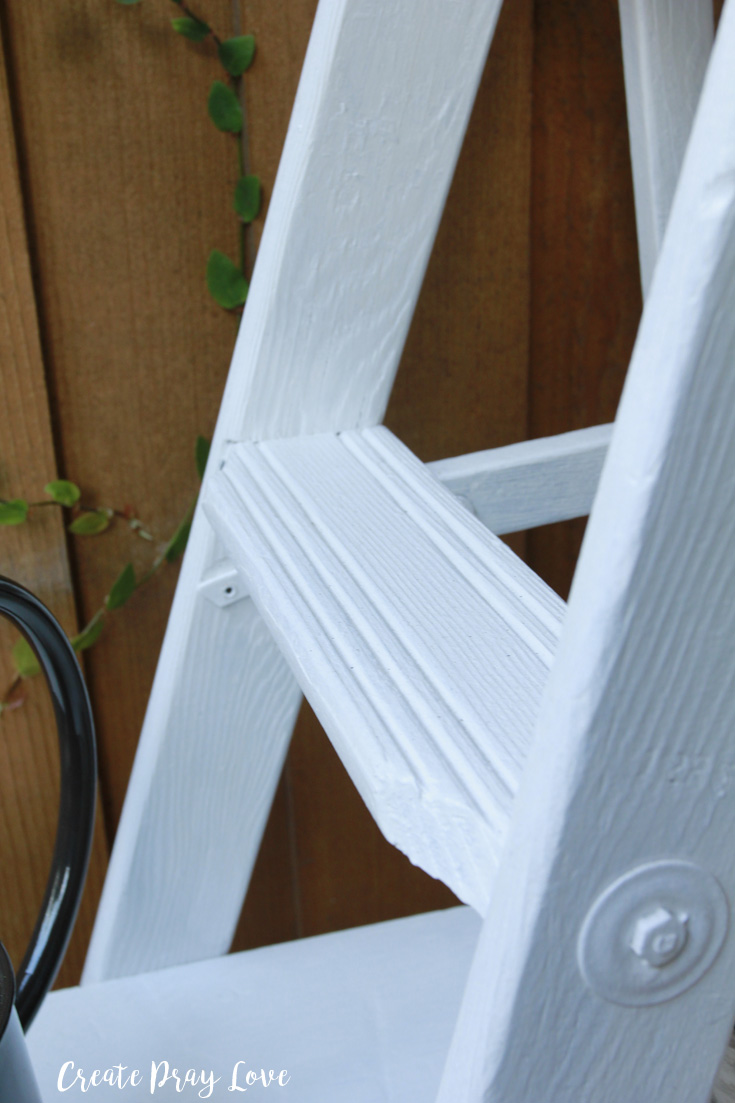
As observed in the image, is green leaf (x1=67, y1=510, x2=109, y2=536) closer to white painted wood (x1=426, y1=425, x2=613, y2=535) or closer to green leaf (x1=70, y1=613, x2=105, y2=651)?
green leaf (x1=70, y1=613, x2=105, y2=651)

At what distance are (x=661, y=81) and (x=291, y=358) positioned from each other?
0.90 ft

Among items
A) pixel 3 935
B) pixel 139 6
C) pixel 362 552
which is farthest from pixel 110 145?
pixel 3 935

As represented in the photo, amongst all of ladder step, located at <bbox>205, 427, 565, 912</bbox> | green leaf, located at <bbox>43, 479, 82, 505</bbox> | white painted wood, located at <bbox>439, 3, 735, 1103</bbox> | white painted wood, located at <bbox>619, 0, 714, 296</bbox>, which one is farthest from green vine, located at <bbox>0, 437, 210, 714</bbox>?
white painted wood, located at <bbox>439, 3, 735, 1103</bbox>

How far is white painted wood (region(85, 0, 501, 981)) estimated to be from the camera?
1.41ft

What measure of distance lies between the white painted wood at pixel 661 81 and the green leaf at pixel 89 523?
418mm

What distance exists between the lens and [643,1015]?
232mm

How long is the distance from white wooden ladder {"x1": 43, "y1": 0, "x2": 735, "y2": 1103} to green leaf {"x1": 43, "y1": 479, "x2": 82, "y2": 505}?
17cm

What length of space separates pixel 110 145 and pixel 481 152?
257 millimetres

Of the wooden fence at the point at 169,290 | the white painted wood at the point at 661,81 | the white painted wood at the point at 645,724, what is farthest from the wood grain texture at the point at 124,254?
the white painted wood at the point at 645,724

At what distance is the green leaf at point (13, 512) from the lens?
602 millimetres

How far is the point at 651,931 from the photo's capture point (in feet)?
0.72

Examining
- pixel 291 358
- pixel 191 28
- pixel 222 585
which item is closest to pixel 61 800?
pixel 222 585

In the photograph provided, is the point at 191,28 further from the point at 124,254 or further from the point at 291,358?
the point at 291,358

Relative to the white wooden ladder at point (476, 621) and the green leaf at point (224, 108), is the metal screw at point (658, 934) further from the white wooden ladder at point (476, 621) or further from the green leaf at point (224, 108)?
the green leaf at point (224, 108)
